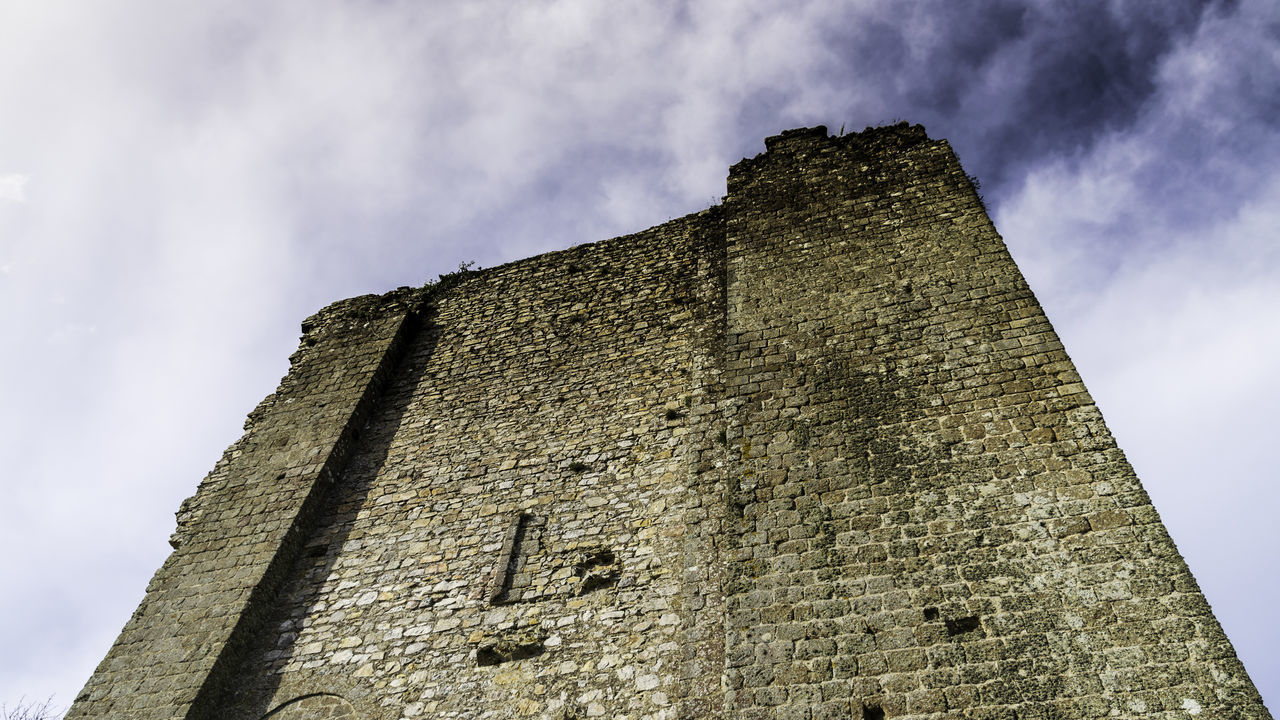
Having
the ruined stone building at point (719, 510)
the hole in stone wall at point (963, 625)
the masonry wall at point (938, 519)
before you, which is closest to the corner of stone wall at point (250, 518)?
the ruined stone building at point (719, 510)

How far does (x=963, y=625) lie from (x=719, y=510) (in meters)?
2.29

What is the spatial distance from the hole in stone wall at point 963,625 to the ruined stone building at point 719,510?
1 cm

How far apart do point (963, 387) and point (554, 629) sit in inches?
137

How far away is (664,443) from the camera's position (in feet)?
22.4

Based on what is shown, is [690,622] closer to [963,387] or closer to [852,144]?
[963,387]

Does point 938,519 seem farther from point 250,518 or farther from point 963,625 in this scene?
point 250,518

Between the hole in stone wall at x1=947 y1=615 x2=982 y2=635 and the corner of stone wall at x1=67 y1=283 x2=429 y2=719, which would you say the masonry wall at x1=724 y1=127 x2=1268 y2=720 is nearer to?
the hole in stone wall at x1=947 y1=615 x2=982 y2=635

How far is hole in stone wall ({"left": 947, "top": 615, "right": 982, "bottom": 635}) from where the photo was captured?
3.90 meters

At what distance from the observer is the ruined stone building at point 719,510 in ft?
12.8

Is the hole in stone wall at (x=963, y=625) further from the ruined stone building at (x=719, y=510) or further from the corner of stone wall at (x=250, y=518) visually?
the corner of stone wall at (x=250, y=518)

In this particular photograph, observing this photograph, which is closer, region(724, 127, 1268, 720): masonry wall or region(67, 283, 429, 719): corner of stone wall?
region(724, 127, 1268, 720): masonry wall

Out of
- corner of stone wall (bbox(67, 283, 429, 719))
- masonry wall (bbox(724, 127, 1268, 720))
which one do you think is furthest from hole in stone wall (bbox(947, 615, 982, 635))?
corner of stone wall (bbox(67, 283, 429, 719))

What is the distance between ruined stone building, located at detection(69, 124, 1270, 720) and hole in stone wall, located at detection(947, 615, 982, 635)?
1 cm

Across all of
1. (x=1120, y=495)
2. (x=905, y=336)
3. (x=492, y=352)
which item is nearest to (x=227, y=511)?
(x=492, y=352)
